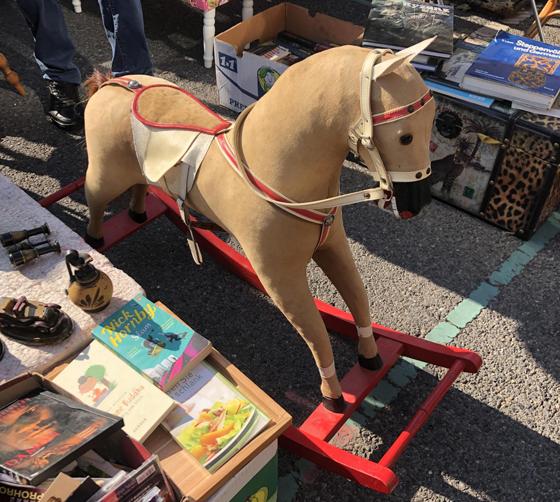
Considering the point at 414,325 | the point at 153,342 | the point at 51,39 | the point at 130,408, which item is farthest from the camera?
the point at 51,39

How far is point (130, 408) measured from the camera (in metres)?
1.37

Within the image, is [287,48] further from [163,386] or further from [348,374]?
[163,386]

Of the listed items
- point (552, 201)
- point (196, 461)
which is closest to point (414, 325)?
point (552, 201)

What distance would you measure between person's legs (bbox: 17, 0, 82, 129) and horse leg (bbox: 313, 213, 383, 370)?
1.54 metres

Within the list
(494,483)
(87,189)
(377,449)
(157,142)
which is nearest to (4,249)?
(87,189)

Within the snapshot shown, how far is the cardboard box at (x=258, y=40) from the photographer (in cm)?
280

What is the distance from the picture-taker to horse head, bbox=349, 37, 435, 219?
1.15 m

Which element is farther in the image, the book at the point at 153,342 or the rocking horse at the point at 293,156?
the book at the point at 153,342

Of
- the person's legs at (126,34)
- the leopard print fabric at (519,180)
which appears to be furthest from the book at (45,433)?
the leopard print fabric at (519,180)

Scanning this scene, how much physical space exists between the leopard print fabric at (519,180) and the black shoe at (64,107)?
5.92 feet

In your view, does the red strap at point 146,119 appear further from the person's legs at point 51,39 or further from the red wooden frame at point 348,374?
the person's legs at point 51,39

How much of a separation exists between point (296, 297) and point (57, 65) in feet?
5.93

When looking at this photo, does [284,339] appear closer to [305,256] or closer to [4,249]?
[305,256]

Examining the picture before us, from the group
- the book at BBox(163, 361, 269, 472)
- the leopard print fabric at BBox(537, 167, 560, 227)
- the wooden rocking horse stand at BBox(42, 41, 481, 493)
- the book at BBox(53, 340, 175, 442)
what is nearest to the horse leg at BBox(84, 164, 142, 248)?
the wooden rocking horse stand at BBox(42, 41, 481, 493)
